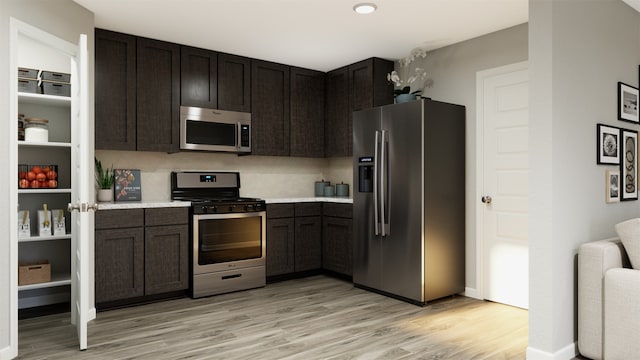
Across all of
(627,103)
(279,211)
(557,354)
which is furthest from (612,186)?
(279,211)

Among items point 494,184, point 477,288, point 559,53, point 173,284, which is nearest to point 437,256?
point 477,288

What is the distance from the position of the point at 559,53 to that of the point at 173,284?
3.45m

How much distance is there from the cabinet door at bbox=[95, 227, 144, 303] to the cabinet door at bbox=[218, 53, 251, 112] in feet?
5.10

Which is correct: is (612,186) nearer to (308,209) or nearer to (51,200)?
(308,209)

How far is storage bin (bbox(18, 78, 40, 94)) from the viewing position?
3391 mm

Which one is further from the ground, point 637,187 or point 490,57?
point 490,57

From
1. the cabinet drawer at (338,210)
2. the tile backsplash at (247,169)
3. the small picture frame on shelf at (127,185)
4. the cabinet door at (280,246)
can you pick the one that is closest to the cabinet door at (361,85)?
the tile backsplash at (247,169)

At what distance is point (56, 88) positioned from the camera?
348cm

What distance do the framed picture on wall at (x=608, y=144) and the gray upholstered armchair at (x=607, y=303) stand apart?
1.86ft

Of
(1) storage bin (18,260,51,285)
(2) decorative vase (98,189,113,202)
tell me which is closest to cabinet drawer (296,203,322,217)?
(2) decorative vase (98,189,113,202)

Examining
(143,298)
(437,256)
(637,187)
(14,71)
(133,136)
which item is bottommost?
(143,298)

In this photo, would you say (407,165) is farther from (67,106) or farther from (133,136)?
(67,106)

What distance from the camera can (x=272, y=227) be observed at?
459 cm

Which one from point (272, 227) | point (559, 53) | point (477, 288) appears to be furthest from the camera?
point (272, 227)
